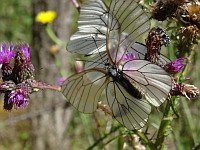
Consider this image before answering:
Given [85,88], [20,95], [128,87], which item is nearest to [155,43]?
[128,87]

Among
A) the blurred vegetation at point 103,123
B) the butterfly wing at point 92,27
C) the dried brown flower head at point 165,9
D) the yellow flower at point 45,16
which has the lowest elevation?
the blurred vegetation at point 103,123

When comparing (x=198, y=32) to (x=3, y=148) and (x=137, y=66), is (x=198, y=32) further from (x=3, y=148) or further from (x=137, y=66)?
(x=3, y=148)

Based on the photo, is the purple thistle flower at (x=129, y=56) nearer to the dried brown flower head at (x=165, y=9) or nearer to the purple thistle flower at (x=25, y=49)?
the dried brown flower head at (x=165, y=9)

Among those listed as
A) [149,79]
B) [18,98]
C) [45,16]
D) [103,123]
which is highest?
[45,16]

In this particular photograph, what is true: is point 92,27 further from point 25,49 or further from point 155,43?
point 25,49

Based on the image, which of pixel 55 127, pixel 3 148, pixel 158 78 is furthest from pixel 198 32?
pixel 3 148

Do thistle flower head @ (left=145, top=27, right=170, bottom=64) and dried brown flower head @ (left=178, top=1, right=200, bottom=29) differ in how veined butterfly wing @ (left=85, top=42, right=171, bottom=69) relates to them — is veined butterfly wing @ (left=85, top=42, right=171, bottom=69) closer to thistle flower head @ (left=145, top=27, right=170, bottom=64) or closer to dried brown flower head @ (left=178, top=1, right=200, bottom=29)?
thistle flower head @ (left=145, top=27, right=170, bottom=64)

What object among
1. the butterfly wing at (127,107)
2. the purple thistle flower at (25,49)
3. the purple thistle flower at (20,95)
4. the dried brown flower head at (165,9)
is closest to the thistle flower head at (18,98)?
the purple thistle flower at (20,95)
